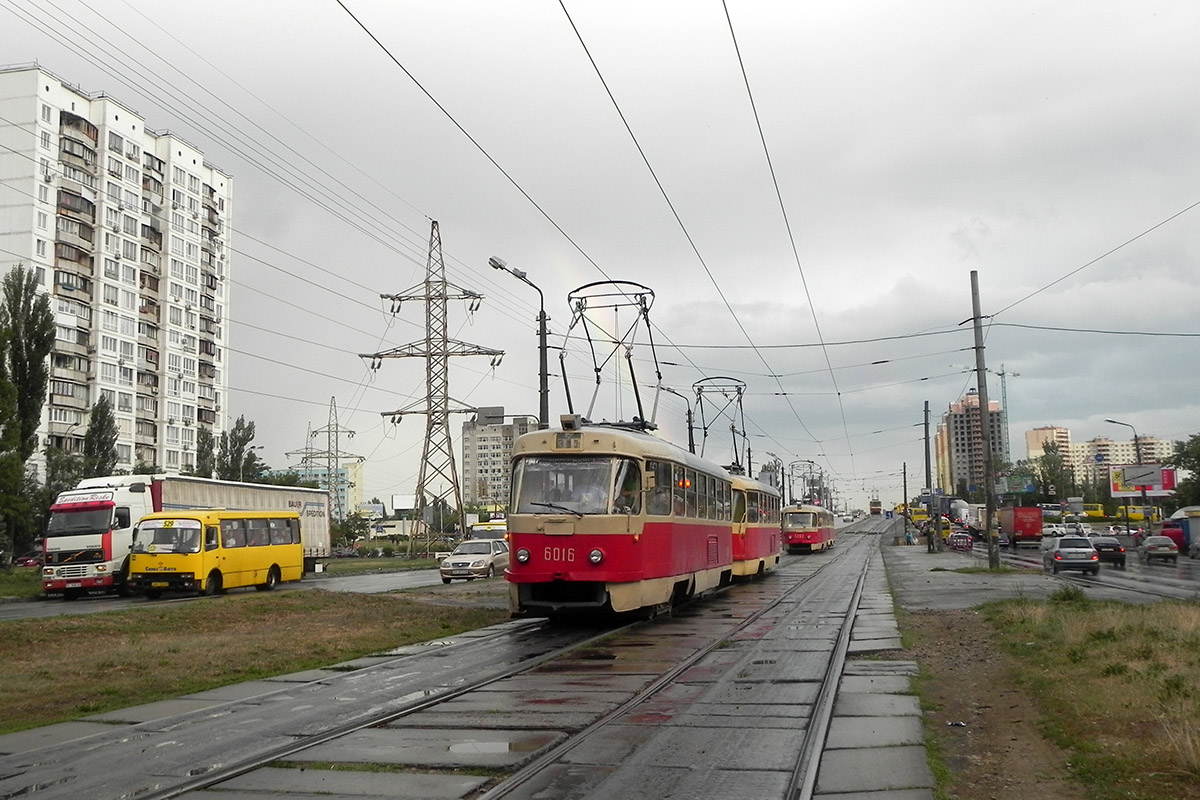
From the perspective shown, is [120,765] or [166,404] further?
[166,404]

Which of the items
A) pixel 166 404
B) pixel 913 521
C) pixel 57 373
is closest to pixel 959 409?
pixel 913 521

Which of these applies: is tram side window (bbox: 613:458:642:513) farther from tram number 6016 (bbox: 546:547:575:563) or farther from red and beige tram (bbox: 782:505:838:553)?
red and beige tram (bbox: 782:505:838:553)

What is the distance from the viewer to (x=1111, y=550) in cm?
4756

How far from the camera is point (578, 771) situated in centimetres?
743

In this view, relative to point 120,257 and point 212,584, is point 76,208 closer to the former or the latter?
point 120,257

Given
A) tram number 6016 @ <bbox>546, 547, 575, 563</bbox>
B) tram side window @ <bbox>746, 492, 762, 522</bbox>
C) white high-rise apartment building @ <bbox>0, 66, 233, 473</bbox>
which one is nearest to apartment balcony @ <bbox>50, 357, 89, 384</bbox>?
white high-rise apartment building @ <bbox>0, 66, 233, 473</bbox>

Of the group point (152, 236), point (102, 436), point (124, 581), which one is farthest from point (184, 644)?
point (152, 236)

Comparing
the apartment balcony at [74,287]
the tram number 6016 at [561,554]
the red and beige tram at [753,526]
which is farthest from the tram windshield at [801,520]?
the apartment balcony at [74,287]

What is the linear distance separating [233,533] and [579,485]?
58.0 ft

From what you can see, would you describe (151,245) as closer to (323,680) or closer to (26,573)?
(26,573)

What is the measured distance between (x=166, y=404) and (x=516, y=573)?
7618 cm

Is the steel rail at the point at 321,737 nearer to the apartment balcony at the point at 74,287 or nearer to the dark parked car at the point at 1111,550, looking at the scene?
the dark parked car at the point at 1111,550

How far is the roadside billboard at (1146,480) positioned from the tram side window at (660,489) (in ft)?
256

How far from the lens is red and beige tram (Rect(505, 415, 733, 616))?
55.1ft
